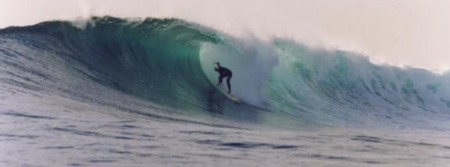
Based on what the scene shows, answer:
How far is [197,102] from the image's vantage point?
4270mm

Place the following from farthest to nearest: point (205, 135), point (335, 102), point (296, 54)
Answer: point (296, 54) < point (335, 102) < point (205, 135)

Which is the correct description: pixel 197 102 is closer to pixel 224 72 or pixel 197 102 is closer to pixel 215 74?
pixel 215 74

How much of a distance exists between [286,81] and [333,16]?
56 centimetres

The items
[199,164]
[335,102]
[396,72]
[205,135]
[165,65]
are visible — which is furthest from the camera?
[396,72]

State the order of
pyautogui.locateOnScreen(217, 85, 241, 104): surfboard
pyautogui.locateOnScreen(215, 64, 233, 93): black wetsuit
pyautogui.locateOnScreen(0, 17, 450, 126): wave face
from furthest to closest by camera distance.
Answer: pyautogui.locateOnScreen(215, 64, 233, 93): black wetsuit, pyautogui.locateOnScreen(217, 85, 241, 104): surfboard, pyautogui.locateOnScreen(0, 17, 450, 126): wave face

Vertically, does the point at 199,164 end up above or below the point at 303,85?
below

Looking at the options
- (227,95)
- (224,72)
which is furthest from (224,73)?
(227,95)

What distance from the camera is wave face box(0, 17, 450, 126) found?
13.7 ft

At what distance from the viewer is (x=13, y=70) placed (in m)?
3.83

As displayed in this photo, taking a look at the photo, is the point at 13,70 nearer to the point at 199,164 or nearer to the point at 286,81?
the point at 199,164

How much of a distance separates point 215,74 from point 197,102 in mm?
380

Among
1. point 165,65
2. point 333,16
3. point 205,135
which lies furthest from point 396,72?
point 205,135

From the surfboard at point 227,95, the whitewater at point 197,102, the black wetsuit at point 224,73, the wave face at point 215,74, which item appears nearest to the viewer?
the whitewater at point 197,102

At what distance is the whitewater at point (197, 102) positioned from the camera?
332 cm
